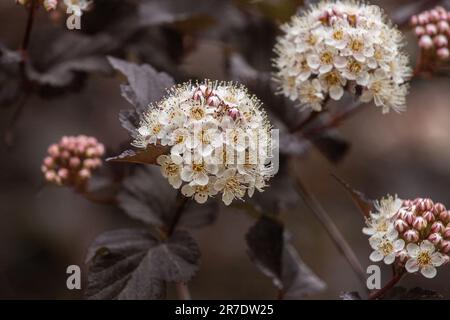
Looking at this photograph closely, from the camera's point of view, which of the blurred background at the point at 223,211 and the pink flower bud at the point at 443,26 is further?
the blurred background at the point at 223,211

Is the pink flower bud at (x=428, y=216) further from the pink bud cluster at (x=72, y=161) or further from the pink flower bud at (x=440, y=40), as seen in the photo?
the pink bud cluster at (x=72, y=161)

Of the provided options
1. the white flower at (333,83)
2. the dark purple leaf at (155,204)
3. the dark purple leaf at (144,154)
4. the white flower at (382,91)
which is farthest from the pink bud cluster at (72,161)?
the white flower at (382,91)

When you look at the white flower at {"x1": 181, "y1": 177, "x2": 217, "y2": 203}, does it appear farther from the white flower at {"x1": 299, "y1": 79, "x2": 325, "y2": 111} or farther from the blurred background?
the blurred background

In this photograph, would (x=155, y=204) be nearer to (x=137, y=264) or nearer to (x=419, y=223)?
(x=137, y=264)

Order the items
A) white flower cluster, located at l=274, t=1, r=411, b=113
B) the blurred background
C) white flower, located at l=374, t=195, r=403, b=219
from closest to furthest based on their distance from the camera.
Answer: white flower, located at l=374, t=195, r=403, b=219 → white flower cluster, located at l=274, t=1, r=411, b=113 → the blurred background

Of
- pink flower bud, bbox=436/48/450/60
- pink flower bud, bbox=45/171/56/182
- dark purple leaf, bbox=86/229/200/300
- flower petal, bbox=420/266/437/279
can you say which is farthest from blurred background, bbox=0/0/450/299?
flower petal, bbox=420/266/437/279
